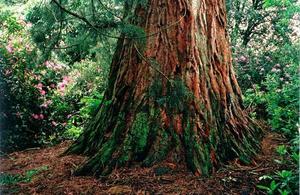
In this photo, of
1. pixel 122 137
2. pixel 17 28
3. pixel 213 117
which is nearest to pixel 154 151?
pixel 122 137

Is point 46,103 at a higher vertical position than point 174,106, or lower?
higher

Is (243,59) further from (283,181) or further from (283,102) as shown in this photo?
(283,181)

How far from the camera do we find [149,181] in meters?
3.46

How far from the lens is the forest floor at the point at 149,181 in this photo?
334 centimetres

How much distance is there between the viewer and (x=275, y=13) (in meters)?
9.93

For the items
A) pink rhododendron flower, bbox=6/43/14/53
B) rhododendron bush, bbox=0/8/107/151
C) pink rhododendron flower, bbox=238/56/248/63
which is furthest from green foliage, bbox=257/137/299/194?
pink rhododendron flower, bbox=6/43/14/53

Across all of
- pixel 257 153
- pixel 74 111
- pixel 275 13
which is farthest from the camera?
pixel 275 13

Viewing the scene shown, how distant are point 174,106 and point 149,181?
0.74 m

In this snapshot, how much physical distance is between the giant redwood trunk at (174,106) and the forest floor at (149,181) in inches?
4.4

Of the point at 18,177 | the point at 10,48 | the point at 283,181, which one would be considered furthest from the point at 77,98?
the point at 283,181

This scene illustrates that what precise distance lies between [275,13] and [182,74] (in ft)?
23.1

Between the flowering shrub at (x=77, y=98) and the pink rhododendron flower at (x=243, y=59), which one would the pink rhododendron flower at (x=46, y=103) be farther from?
the pink rhododendron flower at (x=243, y=59)

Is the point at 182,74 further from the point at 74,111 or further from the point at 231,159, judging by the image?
the point at 74,111

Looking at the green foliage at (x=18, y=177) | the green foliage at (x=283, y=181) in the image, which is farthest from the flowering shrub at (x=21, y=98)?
the green foliage at (x=283, y=181)
